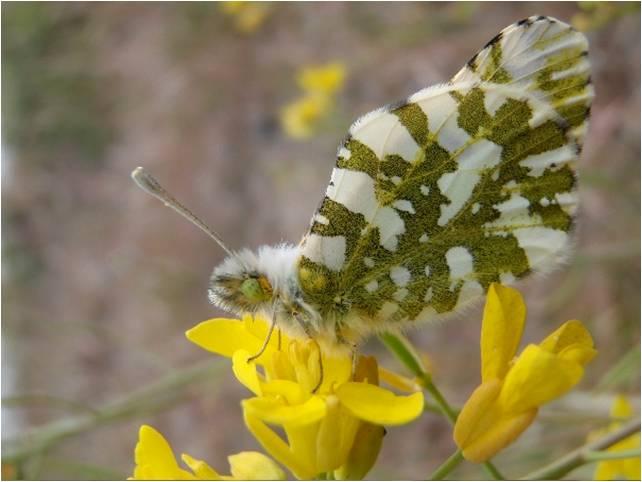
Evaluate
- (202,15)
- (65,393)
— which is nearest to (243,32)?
(202,15)

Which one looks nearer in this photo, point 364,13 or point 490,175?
point 490,175

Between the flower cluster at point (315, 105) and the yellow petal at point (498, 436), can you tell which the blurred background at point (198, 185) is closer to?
the flower cluster at point (315, 105)

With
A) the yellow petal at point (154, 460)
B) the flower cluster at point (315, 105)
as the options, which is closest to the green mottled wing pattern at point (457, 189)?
the yellow petal at point (154, 460)

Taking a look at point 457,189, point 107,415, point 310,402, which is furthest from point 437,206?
point 107,415

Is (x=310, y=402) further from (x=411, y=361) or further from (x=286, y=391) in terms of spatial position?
(x=411, y=361)

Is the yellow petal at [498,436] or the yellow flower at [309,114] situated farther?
the yellow flower at [309,114]

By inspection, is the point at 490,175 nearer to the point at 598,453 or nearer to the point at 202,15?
the point at 598,453
